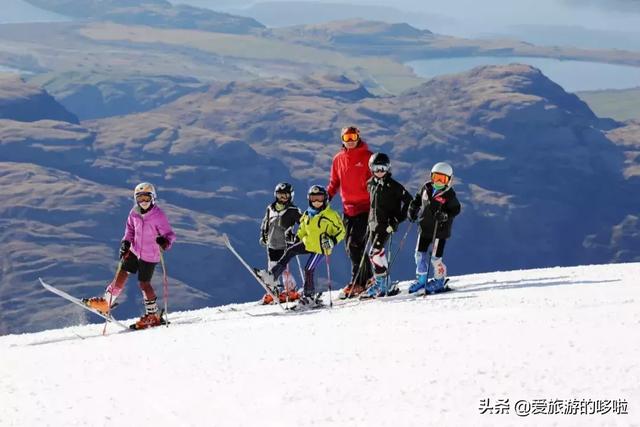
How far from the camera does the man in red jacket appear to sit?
1628cm

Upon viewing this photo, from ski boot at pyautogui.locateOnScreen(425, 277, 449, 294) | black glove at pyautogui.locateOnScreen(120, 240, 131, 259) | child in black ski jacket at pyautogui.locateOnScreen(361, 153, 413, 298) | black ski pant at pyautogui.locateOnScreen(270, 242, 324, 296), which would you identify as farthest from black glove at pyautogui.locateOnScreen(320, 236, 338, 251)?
black glove at pyautogui.locateOnScreen(120, 240, 131, 259)

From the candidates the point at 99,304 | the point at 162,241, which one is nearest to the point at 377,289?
the point at 162,241

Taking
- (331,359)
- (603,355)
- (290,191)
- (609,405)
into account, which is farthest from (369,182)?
(609,405)

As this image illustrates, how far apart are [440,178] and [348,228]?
6.86 ft

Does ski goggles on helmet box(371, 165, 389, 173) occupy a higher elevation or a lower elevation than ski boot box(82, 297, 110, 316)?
higher

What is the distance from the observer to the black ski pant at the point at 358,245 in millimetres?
16312

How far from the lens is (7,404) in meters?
8.95

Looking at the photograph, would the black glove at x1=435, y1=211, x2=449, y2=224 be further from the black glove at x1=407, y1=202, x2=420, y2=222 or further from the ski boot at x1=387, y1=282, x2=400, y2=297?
the ski boot at x1=387, y1=282, x2=400, y2=297

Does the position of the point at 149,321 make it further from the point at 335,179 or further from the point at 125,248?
the point at 335,179

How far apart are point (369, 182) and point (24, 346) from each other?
219 inches

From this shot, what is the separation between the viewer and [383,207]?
50.8 ft

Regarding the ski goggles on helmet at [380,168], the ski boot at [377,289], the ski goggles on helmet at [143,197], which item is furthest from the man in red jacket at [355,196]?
the ski goggles on helmet at [143,197]

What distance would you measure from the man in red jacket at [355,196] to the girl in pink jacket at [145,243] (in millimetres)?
2863

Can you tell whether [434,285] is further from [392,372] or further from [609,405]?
[609,405]
